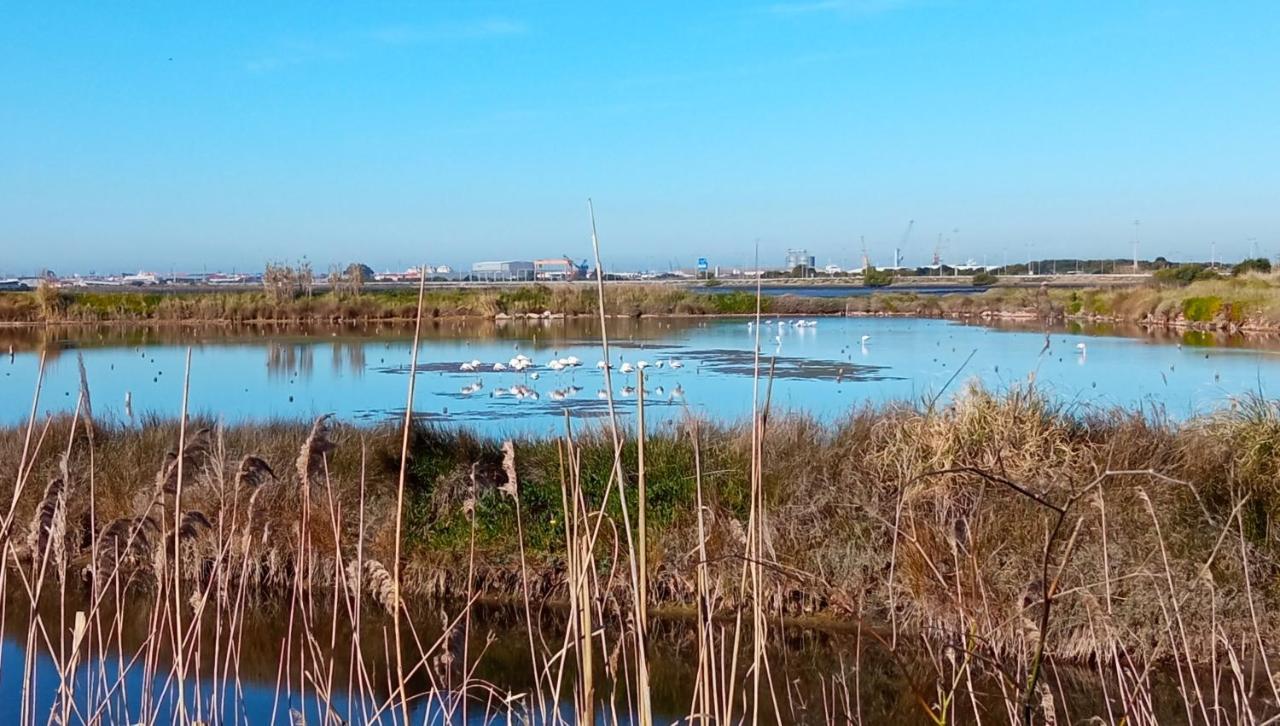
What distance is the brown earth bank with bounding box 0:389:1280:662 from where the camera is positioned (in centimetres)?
707

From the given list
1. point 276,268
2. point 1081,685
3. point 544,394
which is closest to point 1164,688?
point 1081,685

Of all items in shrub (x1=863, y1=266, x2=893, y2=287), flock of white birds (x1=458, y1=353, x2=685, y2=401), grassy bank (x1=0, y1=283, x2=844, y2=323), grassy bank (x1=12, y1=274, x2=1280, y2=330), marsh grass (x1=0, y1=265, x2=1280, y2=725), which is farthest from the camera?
shrub (x1=863, y1=266, x2=893, y2=287)

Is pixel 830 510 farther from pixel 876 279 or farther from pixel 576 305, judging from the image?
pixel 876 279

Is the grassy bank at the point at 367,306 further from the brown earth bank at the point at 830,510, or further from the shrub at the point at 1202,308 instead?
the brown earth bank at the point at 830,510

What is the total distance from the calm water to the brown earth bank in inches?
39.4

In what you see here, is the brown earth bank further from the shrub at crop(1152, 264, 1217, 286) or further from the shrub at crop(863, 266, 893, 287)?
the shrub at crop(863, 266, 893, 287)

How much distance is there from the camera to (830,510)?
27.8ft

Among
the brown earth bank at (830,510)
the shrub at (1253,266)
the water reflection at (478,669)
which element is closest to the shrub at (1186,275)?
the shrub at (1253,266)

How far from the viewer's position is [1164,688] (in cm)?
691

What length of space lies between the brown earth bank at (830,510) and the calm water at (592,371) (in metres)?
1.00

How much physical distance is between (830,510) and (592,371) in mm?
11790

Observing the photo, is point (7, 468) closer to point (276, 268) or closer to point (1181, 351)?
point (1181, 351)

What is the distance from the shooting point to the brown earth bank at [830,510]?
707 cm

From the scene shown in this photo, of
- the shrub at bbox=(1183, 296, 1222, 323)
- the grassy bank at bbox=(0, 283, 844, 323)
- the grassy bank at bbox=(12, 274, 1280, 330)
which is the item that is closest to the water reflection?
the shrub at bbox=(1183, 296, 1222, 323)
